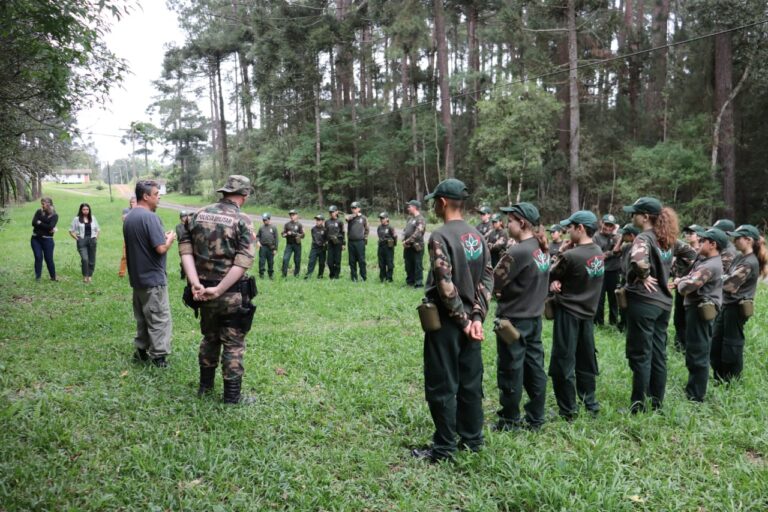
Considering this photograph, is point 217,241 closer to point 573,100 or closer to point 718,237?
point 718,237

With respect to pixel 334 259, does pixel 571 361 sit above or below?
below

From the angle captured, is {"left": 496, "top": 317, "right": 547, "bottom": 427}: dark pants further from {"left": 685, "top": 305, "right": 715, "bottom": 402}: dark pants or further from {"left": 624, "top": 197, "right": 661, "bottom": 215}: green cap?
{"left": 685, "top": 305, "right": 715, "bottom": 402}: dark pants

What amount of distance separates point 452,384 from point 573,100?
20.5 m

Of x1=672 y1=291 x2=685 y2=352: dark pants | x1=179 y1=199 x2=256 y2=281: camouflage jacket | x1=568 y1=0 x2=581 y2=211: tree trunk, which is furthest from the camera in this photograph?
x1=568 y1=0 x2=581 y2=211: tree trunk

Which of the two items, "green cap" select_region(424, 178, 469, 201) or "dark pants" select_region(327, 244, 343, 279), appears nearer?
"green cap" select_region(424, 178, 469, 201)

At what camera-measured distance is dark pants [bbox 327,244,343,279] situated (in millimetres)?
13062

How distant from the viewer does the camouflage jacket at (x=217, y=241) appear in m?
4.29

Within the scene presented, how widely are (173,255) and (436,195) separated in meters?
15.4

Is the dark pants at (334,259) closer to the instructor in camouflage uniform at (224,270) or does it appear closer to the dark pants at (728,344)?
the instructor in camouflage uniform at (224,270)

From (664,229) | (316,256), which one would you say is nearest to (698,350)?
(664,229)

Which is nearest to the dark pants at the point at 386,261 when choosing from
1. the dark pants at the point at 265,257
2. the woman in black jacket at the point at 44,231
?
the dark pants at the point at 265,257

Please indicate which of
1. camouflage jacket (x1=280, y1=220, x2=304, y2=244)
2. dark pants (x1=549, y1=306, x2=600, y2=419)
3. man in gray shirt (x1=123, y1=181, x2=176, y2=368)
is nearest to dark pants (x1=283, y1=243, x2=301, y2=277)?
camouflage jacket (x1=280, y1=220, x2=304, y2=244)

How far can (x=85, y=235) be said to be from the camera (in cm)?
1089

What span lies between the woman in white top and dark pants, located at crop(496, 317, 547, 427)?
9.87m
